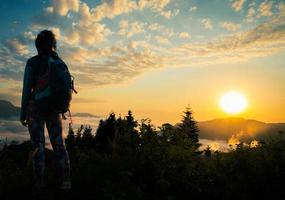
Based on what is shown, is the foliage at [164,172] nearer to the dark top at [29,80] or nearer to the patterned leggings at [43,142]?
the patterned leggings at [43,142]

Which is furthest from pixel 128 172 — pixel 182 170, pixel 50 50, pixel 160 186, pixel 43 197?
pixel 50 50

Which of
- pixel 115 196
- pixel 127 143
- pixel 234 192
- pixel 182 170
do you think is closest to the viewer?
pixel 115 196

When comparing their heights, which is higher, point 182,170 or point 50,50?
point 50,50

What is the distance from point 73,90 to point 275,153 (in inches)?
198

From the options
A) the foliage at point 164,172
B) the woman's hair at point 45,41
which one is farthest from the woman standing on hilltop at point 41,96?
the foliage at point 164,172

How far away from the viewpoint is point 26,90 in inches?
240

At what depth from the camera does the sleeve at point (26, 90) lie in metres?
6.07

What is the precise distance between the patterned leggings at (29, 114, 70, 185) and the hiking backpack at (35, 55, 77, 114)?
22cm

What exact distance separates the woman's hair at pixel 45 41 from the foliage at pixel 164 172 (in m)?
2.37

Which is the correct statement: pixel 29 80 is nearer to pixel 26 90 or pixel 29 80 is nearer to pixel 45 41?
pixel 26 90

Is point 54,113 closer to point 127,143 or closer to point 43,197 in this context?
point 43,197

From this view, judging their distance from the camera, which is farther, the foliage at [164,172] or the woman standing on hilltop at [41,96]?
the foliage at [164,172]

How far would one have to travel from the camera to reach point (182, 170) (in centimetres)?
808

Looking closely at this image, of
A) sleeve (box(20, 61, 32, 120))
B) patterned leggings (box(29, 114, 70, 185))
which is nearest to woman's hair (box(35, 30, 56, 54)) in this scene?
sleeve (box(20, 61, 32, 120))
